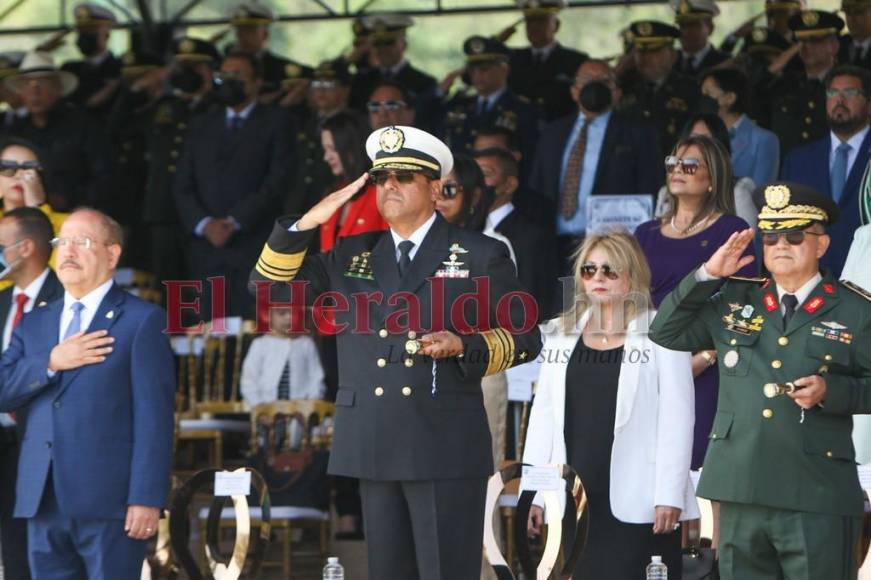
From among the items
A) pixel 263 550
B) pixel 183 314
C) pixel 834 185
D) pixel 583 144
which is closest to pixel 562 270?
pixel 583 144

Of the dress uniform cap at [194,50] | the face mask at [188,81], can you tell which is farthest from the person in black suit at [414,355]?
the dress uniform cap at [194,50]

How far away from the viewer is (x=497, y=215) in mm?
8828

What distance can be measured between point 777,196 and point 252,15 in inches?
283

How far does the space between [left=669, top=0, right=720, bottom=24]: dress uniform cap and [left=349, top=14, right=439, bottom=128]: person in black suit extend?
1739 millimetres

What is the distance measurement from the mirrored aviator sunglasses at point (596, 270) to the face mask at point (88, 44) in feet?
22.8

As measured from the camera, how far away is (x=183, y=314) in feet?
36.4

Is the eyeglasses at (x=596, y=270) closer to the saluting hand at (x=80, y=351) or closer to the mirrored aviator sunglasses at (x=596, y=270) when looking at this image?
the mirrored aviator sunglasses at (x=596, y=270)

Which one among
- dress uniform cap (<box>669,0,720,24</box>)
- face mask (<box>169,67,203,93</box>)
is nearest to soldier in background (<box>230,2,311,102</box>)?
face mask (<box>169,67,203,93</box>)

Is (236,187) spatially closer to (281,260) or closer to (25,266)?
(25,266)

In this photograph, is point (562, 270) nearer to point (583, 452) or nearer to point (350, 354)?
point (583, 452)

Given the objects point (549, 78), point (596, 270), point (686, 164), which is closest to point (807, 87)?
point (549, 78)

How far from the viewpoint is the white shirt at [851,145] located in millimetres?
9164

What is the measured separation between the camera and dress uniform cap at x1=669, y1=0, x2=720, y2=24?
11242 mm

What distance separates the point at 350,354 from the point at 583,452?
4.15 ft
